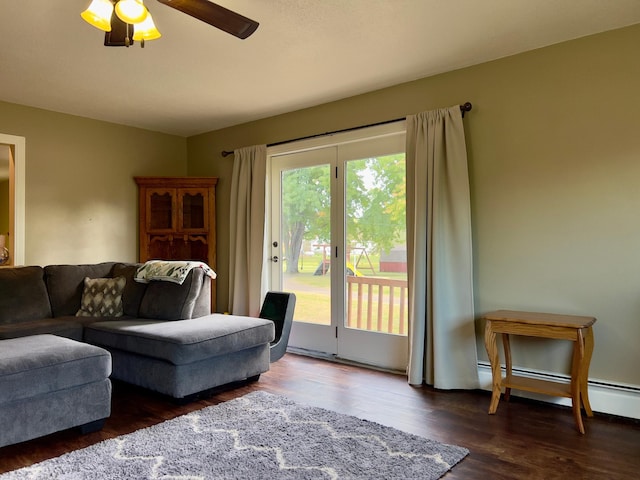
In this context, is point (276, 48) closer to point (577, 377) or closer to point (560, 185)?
point (560, 185)

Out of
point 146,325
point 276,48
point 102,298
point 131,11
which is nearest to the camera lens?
point 131,11

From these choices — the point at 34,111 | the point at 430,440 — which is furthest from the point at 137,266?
the point at 430,440

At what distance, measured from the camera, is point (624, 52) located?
9.50 ft

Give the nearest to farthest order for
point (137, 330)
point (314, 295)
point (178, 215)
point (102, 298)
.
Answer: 1. point (137, 330)
2. point (102, 298)
3. point (314, 295)
4. point (178, 215)

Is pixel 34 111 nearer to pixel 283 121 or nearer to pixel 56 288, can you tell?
pixel 56 288

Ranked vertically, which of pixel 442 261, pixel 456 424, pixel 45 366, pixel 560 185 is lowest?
pixel 456 424

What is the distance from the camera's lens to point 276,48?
3.16m

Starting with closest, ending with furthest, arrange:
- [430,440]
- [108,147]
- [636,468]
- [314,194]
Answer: [636,468] → [430,440] → [314,194] → [108,147]

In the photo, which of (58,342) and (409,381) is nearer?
(58,342)

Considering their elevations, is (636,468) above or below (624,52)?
below

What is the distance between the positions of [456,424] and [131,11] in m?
2.77

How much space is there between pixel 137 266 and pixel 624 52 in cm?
405

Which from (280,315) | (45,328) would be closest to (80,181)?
(45,328)

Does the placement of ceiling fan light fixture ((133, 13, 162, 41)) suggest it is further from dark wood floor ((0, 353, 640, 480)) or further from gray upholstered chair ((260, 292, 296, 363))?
gray upholstered chair ((260, 292, 296, 363))
